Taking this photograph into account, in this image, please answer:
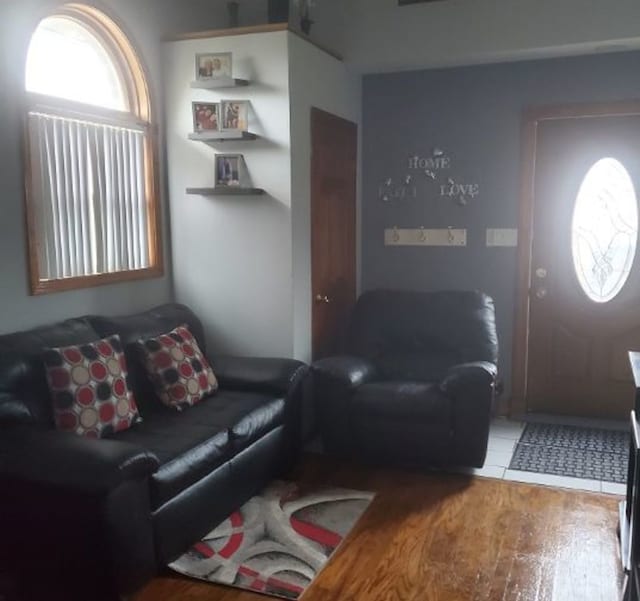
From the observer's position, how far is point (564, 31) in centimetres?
382

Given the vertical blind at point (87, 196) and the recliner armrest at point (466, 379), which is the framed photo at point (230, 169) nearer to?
the vertical blind at point (87, 196)

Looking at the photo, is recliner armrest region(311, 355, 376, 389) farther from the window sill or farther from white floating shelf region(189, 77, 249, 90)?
white floating shelf region(189, 77, 249, 90)

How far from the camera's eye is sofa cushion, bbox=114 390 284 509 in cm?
258

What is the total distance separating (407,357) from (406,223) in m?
1.07

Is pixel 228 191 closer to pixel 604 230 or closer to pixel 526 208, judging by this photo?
pixel 526 208

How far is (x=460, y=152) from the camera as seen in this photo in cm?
452

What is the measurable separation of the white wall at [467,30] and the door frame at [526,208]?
0.34 meters

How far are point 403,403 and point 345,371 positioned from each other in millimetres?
367

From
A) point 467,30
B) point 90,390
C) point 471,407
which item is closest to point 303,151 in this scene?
point 467,30

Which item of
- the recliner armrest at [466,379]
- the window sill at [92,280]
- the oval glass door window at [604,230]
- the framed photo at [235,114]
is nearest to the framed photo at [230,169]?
the framed photo at [235,114]

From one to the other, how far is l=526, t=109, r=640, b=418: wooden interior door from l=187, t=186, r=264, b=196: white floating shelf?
188cm

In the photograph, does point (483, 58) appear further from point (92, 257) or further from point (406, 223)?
point (92, 257)

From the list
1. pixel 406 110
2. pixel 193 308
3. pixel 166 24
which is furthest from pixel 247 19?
pixel 193 308

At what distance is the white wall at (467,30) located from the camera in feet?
12.3
